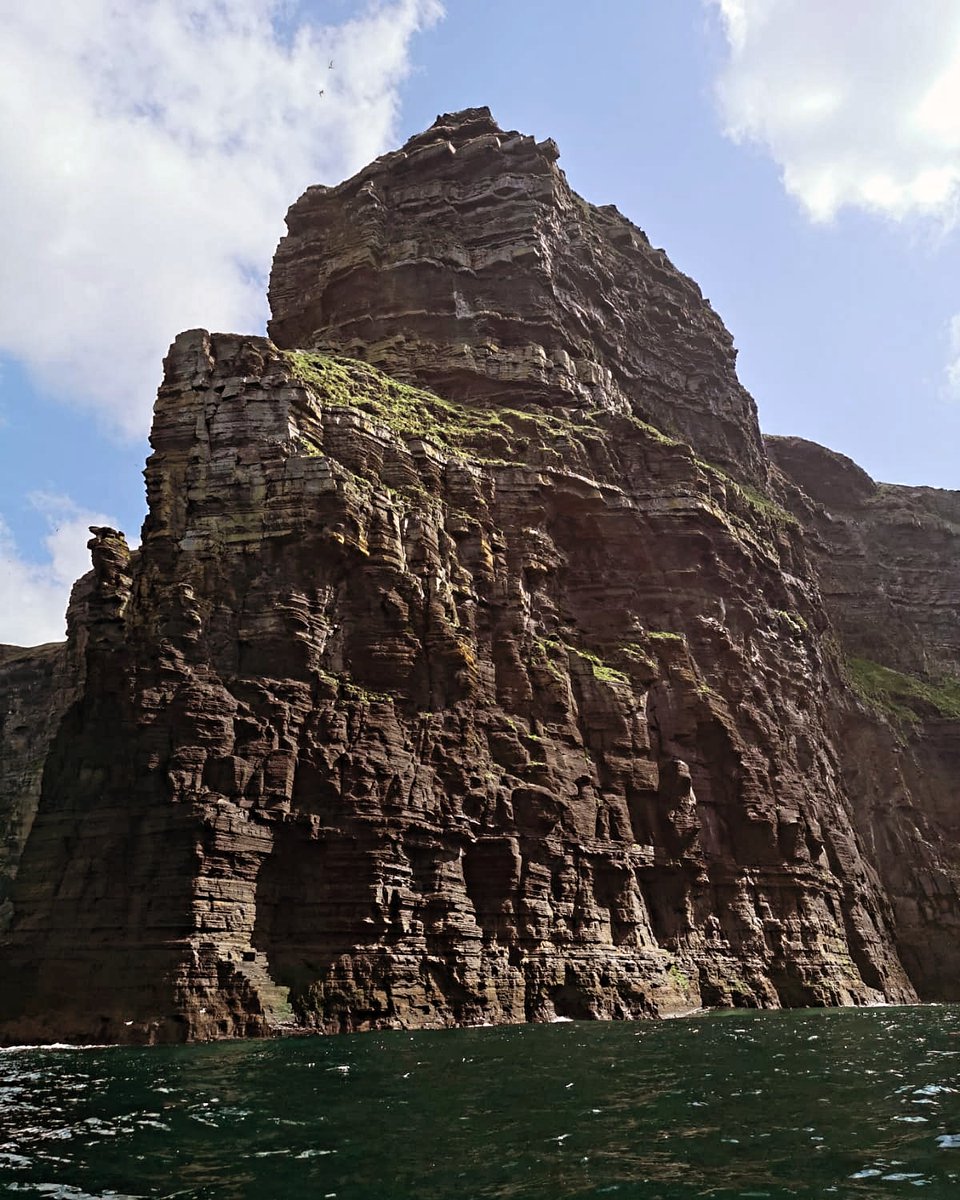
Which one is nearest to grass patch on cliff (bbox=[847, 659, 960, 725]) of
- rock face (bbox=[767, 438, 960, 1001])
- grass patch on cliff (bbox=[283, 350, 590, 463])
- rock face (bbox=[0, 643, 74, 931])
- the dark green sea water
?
rock face (bbox=[767, 438, 960, 1001])

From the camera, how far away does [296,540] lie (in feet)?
214

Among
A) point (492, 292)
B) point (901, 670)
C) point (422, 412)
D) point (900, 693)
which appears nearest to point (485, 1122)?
point (422, 412)

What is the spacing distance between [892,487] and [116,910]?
145 meters

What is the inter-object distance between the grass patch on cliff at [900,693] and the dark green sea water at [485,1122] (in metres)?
79.0

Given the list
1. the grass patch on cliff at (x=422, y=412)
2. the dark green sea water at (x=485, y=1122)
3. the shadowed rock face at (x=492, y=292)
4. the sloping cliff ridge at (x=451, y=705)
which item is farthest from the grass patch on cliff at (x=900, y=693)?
the dark green sea water at (x=485, y=1122)

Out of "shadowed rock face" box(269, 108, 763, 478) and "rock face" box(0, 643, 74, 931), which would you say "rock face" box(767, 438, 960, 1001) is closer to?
"shadowed rock face" box(269, 108, 763, 478)

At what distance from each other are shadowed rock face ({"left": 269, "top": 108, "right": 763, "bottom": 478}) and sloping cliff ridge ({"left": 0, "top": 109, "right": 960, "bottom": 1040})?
A: 1.64 ft

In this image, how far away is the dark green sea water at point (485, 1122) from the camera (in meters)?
19.7

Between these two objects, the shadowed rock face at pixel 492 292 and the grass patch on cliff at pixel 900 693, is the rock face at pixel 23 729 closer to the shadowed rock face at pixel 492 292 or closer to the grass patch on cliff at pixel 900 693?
the shadowed rock face at pixel 492 292

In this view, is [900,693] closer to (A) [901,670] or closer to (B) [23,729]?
(A) [901,670]

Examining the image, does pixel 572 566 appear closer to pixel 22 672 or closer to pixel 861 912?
pixel 861 912

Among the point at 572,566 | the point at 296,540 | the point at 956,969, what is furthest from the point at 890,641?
the point at 296,540

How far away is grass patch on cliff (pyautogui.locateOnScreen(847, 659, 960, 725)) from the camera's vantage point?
118125 millimetres

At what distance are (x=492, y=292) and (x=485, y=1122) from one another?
319ft
